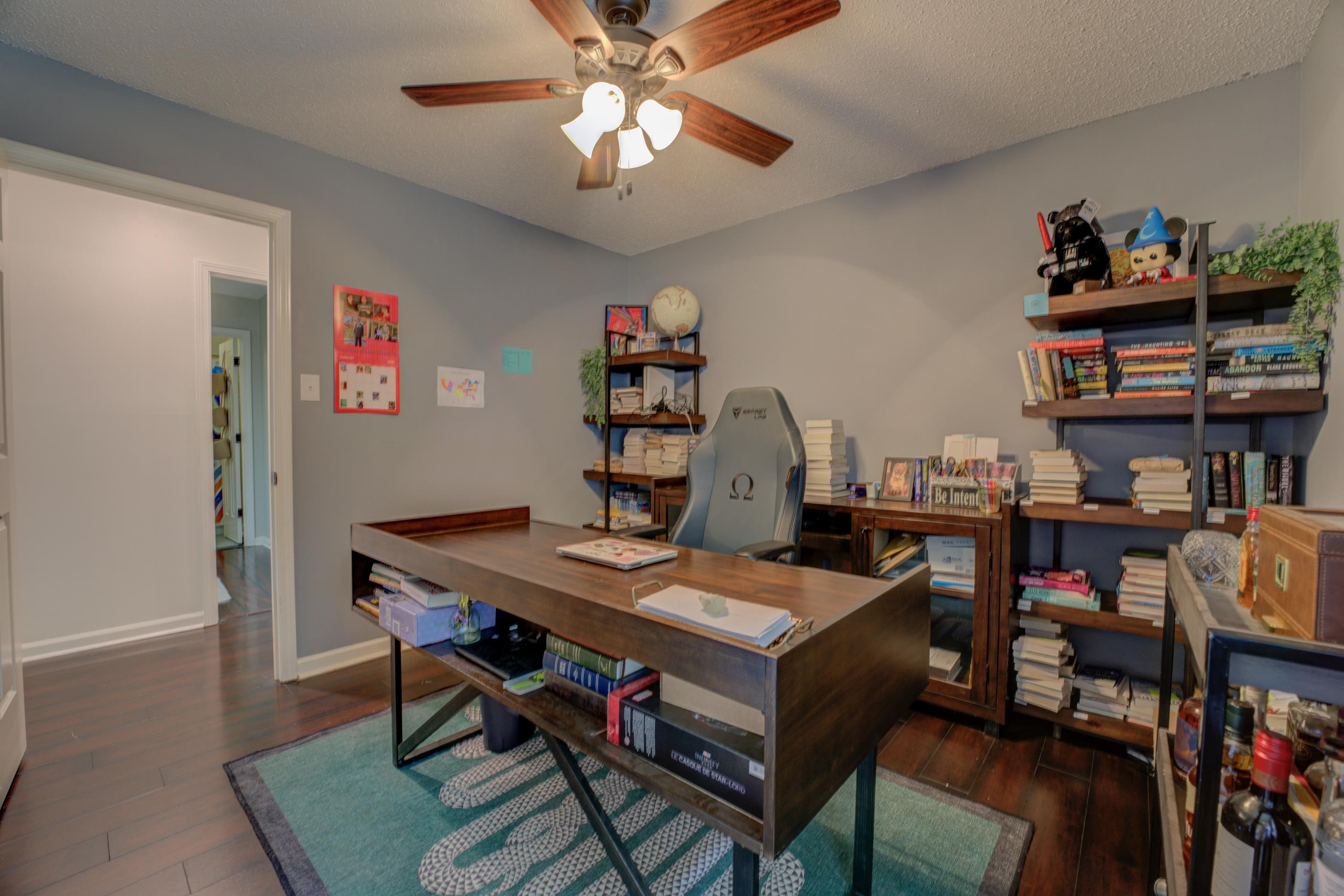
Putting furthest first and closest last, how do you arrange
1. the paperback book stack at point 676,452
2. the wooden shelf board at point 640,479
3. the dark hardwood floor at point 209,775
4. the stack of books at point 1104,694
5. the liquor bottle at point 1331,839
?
the paperback book stack at point 676,452 < the wooden shelf board at point 640,479 < the stack of books at point 1104,694 < the dark hardwood floor at point 209,775 < the liquor bottle at point 1331,839

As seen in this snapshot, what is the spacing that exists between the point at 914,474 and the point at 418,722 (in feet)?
7.71

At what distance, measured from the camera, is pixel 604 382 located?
132 inches

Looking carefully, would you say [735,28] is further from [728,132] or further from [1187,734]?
[1187,734]

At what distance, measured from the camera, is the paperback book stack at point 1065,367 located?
2068 mm

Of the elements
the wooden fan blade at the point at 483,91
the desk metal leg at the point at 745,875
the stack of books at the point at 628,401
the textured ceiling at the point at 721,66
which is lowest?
the desk metal leg at the point at 745,875

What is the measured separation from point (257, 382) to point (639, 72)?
5125 millimetres

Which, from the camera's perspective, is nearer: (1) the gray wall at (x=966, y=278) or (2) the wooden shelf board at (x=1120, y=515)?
(2) the wooden shelf board at (x=1120, y=515)

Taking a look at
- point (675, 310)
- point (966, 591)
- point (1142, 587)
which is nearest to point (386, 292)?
point (675, 310)

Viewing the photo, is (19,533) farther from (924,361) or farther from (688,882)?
(924,361)

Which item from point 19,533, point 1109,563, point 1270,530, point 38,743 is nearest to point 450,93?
point 1270,530

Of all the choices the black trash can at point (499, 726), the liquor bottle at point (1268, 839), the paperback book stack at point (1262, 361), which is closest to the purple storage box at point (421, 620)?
the black trash can at point (499, 726)

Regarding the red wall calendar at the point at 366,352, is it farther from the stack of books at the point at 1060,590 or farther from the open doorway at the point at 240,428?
the stack of books at the point at 1060,590

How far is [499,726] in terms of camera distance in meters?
1.95

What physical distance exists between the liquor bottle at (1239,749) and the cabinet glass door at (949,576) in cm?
124
